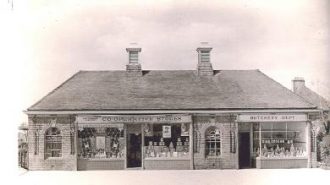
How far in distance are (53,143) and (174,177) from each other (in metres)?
1.92

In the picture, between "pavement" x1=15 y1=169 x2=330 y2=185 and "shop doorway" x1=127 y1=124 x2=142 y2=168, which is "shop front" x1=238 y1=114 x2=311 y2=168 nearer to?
"pavement" x1=15 y1=169 x2=330 y2=185

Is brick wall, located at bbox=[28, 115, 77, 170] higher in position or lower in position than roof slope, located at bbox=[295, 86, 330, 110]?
lower

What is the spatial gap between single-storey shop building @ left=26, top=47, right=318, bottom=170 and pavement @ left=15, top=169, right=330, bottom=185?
5.7 inches

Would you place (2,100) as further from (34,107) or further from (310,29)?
→ (310,29)

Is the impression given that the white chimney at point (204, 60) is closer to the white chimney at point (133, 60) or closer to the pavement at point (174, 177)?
the white chimney at point (133, 60)

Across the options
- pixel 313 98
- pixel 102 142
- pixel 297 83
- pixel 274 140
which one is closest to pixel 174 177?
pixel 102 142

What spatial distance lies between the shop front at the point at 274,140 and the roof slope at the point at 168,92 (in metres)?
0.23

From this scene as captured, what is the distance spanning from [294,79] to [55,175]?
3.88 m

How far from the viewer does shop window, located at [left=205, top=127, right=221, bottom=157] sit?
15.1 metres

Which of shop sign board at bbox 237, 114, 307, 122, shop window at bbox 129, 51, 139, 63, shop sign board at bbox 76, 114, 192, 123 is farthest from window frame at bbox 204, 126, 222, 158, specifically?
shop window at bbox 129, 51, 139, 63

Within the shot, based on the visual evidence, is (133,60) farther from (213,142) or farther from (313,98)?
(313,98)

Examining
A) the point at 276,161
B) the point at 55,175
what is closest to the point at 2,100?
the point at 55,175

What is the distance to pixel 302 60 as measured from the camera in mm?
14906

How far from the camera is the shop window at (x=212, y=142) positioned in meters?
15.1
